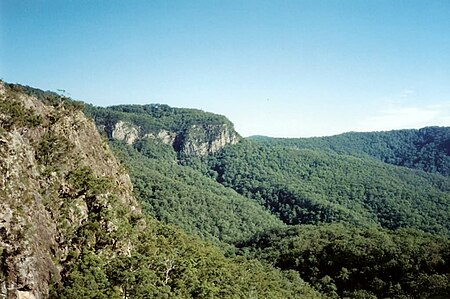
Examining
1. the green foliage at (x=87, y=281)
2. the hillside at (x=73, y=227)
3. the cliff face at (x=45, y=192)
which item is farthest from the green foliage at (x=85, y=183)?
the green foliage at (x=87, y=281)

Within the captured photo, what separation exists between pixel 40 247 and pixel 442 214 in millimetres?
152873

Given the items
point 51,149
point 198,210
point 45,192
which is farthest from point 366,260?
point 45,192

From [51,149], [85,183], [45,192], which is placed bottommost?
[45,192]

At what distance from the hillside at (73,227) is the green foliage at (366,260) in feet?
113

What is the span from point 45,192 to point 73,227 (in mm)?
4487

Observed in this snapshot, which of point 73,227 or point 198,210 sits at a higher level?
point 73,227

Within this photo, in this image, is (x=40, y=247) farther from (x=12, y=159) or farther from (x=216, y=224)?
(x=216, y=224)

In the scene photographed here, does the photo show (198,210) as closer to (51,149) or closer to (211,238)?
(211,238)

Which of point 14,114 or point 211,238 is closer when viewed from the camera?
point 14,114

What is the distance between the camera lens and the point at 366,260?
291 ft

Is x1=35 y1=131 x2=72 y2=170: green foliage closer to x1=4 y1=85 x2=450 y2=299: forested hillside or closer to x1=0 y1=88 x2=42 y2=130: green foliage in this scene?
x1=4 y1=85 x2=450 y2=299: forested hillside

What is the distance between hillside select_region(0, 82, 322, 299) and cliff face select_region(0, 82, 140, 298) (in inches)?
3.8

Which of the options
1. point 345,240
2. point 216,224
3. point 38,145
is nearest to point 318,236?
point 345,240

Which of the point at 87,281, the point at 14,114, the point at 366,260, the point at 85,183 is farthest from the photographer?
the point at 366,260
